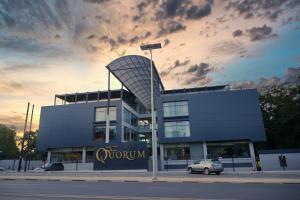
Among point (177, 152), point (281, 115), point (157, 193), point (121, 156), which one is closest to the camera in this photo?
point (157, 193)

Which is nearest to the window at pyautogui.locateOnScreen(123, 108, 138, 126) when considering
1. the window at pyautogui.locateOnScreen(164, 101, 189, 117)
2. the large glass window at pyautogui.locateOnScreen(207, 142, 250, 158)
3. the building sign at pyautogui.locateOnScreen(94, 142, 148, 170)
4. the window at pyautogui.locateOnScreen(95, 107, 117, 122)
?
the window at pyautogui.locateOnScreen(95, 107, 117, 122)

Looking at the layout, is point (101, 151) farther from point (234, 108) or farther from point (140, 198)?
point (140, 198)

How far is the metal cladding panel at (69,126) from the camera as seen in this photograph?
182 ft

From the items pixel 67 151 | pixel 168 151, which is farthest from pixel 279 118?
pixel 67 151

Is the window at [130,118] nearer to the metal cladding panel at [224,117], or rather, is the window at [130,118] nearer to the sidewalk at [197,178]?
the metal cladding panel at [224,117]

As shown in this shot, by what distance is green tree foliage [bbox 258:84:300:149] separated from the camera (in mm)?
51125

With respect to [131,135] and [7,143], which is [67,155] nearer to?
[131,135]

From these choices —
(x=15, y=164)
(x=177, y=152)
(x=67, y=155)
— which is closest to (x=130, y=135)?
(x=67, y=155)

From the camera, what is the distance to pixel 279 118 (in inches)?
2110

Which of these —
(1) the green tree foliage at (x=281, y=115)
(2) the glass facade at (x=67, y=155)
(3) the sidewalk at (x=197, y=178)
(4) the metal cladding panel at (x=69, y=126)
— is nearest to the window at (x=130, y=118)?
(4) the metal cladding panel at (x=69, y=126)

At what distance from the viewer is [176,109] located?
48.4 m

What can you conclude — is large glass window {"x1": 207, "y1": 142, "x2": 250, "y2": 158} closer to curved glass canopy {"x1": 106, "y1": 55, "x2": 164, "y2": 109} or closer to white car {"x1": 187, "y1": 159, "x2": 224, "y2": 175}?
white car {"x1": 187, "y1": 159, "x2": 224, "y2": 175}

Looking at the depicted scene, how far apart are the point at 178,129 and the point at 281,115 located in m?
23.4

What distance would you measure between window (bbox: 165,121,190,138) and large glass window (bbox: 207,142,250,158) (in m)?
4.77
